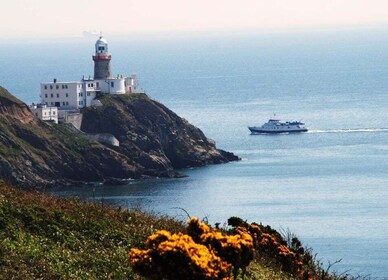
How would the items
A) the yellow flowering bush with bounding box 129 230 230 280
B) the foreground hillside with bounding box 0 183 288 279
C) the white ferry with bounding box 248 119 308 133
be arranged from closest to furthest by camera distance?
the yellow flowering bush with bounding box 129 230 230 280 → the foreground hillside with bounding box 0 183 288 279 → the white ferry with bounding box 248 119 308 133

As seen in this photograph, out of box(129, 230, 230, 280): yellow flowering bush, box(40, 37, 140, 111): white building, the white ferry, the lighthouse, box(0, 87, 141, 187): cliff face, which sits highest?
the lighthouse

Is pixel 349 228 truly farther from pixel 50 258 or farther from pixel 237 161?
pixel 50 258

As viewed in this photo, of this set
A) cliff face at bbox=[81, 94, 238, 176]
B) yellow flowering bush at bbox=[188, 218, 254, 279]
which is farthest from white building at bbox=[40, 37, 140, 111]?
yellow flowering bush at bbox=[188, 218, 254, 279]

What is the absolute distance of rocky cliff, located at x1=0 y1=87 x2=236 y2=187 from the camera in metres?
93.9

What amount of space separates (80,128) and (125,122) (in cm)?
392

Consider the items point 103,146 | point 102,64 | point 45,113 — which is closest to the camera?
point 103,146

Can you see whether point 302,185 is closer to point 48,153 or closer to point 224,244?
point 48,153

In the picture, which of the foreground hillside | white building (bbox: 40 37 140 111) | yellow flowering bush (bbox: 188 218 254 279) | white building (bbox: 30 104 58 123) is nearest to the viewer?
yellow flowering bush (bbox: 188 218 254 279)

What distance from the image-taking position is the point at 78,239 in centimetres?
1942

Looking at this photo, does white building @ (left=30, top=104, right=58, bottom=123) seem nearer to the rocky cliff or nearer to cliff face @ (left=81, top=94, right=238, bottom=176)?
the rocky cliff

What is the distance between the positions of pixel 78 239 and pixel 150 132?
8894cm

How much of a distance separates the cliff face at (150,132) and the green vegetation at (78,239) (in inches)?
3188

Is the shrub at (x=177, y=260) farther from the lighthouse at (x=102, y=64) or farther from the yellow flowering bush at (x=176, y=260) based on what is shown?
the lighthouse at (x=102, y=64)

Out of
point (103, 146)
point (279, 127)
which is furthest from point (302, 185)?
point (279, 127)
